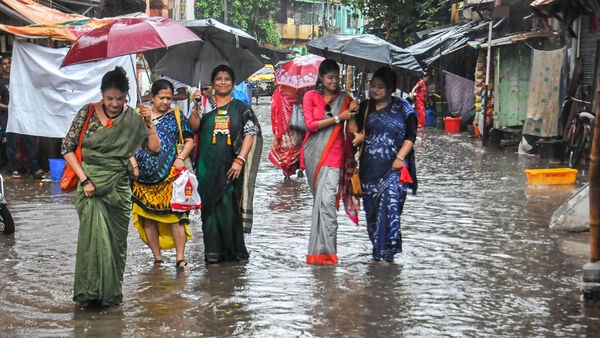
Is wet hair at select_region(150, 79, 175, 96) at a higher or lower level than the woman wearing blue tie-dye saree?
higher

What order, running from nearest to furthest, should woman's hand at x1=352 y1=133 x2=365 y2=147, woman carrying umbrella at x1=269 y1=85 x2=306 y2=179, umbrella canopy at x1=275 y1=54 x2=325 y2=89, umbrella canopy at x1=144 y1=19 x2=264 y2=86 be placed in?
woman's hand at x1=352 y1=133 x2=365 y2=147 < umbrella canopy at x1=144 y1=19 x2=264 y2=86 < umbrella canopy at x1=275 y1=54 x2=325 y2=89 < woman carrying umbrella at x1=269 y1=85 x2=306 y2=179

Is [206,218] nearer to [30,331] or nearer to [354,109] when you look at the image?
[354,109]

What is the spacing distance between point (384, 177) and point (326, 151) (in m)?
0.56

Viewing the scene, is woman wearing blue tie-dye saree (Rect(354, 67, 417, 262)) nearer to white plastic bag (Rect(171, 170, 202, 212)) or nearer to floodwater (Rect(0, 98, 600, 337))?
floodwater (Rect(0, 98, 600, 337))

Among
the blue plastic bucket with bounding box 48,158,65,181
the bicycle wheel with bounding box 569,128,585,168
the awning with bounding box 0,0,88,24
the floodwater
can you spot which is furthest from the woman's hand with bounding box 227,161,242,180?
the awning with bounding box 0,0,88,24

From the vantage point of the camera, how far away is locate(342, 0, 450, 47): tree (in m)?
31.9

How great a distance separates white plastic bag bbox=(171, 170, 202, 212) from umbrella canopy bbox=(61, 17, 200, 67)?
1224 mm

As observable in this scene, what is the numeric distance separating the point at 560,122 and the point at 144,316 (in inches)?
480

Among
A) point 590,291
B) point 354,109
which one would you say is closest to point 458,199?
point 354,109

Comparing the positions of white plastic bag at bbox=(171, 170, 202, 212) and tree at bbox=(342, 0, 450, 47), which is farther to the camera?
tree at bbox=(342, 0, 450, 47)

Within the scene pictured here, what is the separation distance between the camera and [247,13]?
64.4 m

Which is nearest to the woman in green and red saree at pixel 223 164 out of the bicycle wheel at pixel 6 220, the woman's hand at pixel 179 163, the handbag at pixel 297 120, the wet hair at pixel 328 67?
the woman's hand at pixel 179 163

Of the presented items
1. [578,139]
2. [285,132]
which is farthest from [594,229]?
[578,139]

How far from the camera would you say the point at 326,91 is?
8133 millimetres
